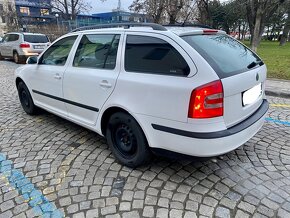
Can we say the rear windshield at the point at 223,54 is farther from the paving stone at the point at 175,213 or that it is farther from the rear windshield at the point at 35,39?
the rear windshield at the point at 35,39

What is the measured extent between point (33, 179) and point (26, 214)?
1.92 ft

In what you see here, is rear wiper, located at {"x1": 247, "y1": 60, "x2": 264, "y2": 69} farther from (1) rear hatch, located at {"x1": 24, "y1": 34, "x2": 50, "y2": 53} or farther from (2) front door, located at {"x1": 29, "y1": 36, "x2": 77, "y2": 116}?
(1) rear hatch, located at {"x1": 24, "y1": 34, "x2": 50, "y2": 53}

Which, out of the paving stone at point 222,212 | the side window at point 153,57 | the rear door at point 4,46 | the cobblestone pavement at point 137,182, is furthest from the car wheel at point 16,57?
the paving stone at point 222,212

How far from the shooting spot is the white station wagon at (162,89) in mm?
2377

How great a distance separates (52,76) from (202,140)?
2662 millimetres

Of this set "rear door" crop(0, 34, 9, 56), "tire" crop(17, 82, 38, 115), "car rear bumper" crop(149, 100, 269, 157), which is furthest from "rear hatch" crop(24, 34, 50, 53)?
"car rear bumper" crop(149, 100, 269, 157)

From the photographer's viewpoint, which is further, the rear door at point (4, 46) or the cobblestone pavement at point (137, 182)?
the rear door at point (4, 46)

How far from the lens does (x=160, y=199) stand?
98.8 inches

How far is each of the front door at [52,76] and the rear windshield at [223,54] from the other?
6.44 ft

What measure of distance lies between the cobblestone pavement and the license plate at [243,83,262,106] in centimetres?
78

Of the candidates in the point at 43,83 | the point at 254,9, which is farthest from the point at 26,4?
the point at 43,83

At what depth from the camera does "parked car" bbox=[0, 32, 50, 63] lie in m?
13.1

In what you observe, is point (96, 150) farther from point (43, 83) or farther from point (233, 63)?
point (233, 63)

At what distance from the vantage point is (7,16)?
39781mm
